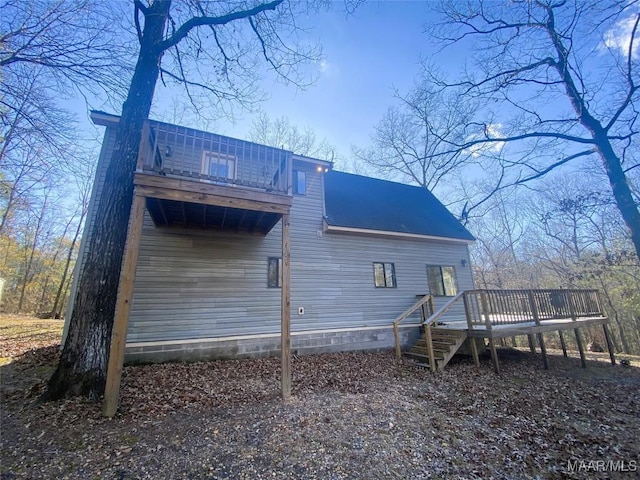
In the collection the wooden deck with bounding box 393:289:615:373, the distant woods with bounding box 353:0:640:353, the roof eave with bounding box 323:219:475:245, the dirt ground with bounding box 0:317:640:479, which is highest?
the distant woods with bounding box 353:0:640:353

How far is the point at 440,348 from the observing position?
7.56m

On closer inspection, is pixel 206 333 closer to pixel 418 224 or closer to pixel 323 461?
A: pixel 323 461

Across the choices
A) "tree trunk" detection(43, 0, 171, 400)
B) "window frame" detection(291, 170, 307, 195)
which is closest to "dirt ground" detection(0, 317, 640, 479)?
"tree trunk" detection(43, 0, 171, 400)

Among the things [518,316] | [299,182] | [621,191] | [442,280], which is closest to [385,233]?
[442,280]

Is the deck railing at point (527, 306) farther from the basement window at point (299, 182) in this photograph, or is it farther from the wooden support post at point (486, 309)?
the basement window at point (299, 182)

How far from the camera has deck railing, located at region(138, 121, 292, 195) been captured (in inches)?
194

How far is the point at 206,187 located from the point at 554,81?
385 inches

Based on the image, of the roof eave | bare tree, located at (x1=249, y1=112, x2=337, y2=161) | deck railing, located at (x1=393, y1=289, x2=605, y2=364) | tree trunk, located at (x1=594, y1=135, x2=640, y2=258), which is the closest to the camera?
tree trunk, located at (x1=594, y1=135, x2=640, y2=258)

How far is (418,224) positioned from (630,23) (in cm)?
732

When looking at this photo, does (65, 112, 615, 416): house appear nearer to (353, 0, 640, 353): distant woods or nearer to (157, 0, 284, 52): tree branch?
(157, 0, 284, 52): tree branch

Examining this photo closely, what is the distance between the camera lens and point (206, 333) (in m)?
7.02

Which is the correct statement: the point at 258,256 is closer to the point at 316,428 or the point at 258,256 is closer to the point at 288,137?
the point at 316,428

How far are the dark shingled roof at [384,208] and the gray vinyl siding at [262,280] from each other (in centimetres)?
59

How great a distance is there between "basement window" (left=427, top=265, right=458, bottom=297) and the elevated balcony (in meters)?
6.87
